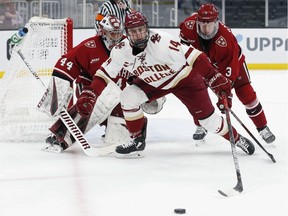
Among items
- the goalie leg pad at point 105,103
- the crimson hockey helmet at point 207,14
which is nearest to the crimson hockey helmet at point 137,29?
the crimson hockey helmet at point 207,14

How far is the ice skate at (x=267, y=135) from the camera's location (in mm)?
4543

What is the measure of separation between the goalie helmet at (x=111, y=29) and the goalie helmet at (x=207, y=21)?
0.45 metres

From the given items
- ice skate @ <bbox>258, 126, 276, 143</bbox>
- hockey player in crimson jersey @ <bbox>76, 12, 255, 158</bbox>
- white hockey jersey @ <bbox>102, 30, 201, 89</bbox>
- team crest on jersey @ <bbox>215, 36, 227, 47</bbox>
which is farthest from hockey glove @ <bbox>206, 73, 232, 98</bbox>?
ice skate @ <bbox>258, 126, 276, 143</bbox>

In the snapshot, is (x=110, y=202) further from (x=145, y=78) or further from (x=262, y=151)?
(x=262, y=151)


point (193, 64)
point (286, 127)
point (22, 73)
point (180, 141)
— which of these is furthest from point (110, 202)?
point (286, 127)

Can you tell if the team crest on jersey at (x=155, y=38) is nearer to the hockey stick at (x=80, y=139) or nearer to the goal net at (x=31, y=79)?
the hockey stick at (x=80, y=139)

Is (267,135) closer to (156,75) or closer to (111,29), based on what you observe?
(156,75)

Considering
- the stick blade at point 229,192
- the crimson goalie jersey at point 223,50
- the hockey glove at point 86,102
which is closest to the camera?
the stick blade at point 229,192

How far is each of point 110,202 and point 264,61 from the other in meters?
6.63

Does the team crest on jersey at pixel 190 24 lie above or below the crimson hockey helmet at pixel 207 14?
below

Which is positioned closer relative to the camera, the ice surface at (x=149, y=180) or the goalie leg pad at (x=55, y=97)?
the ice surface at (x=149, y=180)

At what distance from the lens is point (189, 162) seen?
407cm

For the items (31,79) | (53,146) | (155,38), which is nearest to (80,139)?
(53,146)

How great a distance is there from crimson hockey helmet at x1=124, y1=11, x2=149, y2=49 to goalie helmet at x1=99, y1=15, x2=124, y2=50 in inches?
21.1
